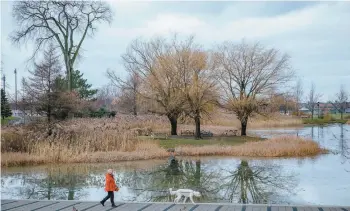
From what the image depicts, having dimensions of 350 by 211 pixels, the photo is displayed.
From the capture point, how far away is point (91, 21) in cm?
2870

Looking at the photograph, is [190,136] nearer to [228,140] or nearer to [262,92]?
[228,140]

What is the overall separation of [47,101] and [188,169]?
8.31m

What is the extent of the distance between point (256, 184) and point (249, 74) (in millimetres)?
16932

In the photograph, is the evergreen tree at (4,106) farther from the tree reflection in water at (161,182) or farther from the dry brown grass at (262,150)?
Result: the dry brown grass at (262,150)

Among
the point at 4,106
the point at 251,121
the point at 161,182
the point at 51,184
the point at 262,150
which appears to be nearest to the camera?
the point at 51,184

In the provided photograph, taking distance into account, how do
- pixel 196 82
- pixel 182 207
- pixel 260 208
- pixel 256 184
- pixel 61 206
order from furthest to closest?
pixel 196 82 → pixel 256 184 → pixel 61 206 → pixel 182 207 → pixel 260 208

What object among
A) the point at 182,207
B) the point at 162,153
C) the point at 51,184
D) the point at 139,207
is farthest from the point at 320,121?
the point at 139,207

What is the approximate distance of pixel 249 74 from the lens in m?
28.7

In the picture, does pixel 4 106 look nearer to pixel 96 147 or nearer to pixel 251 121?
pixel 96 147

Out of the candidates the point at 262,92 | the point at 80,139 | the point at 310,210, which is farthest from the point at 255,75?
the point at 310,210

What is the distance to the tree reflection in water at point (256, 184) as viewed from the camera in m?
10.6

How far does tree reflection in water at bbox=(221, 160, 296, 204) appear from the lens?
10584 mm

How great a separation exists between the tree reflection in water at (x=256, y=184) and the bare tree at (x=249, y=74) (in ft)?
41.6

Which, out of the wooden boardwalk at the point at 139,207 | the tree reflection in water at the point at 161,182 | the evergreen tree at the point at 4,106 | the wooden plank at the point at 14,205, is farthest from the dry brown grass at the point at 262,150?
the evergreen tree at the point at 4,106
